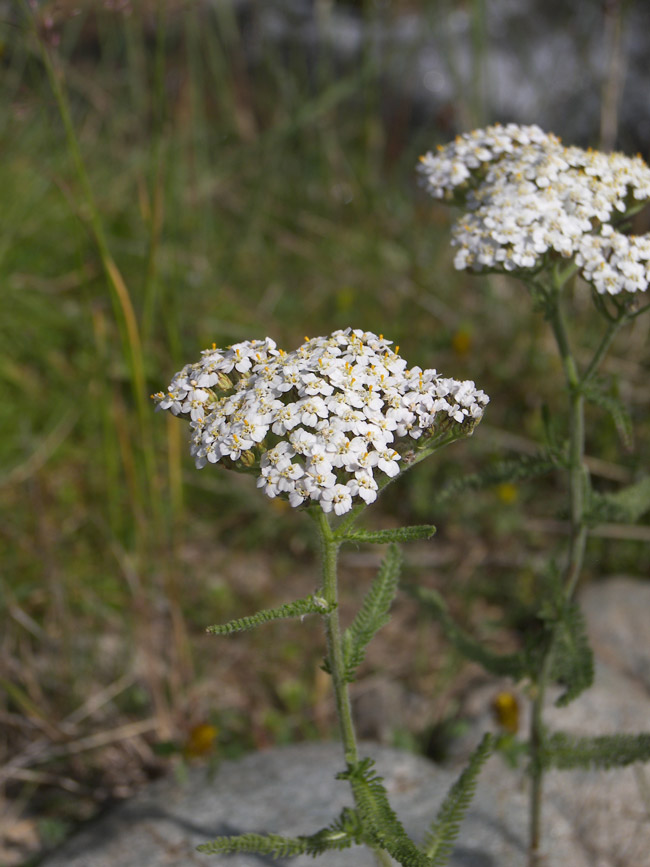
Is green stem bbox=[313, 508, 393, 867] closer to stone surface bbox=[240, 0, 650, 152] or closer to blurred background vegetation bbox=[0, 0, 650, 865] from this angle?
blurred background vegetation bbox=[0, 0, 650, 865]

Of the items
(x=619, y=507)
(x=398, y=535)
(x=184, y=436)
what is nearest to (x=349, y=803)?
(x=619, y=507)

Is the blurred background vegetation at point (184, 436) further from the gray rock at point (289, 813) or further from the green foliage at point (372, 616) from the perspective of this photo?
the green foliage at point (372, 616)

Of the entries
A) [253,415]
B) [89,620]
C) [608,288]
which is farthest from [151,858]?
[608,288]

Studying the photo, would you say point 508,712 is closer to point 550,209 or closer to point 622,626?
point 622,626

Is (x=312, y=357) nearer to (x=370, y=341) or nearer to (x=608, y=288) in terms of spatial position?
(x=370, y=341)

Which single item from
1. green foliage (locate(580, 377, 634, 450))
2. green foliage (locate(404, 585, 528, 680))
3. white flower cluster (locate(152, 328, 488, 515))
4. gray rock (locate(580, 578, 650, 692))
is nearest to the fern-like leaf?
green foliage (locate(404, 585, 528, 680))
